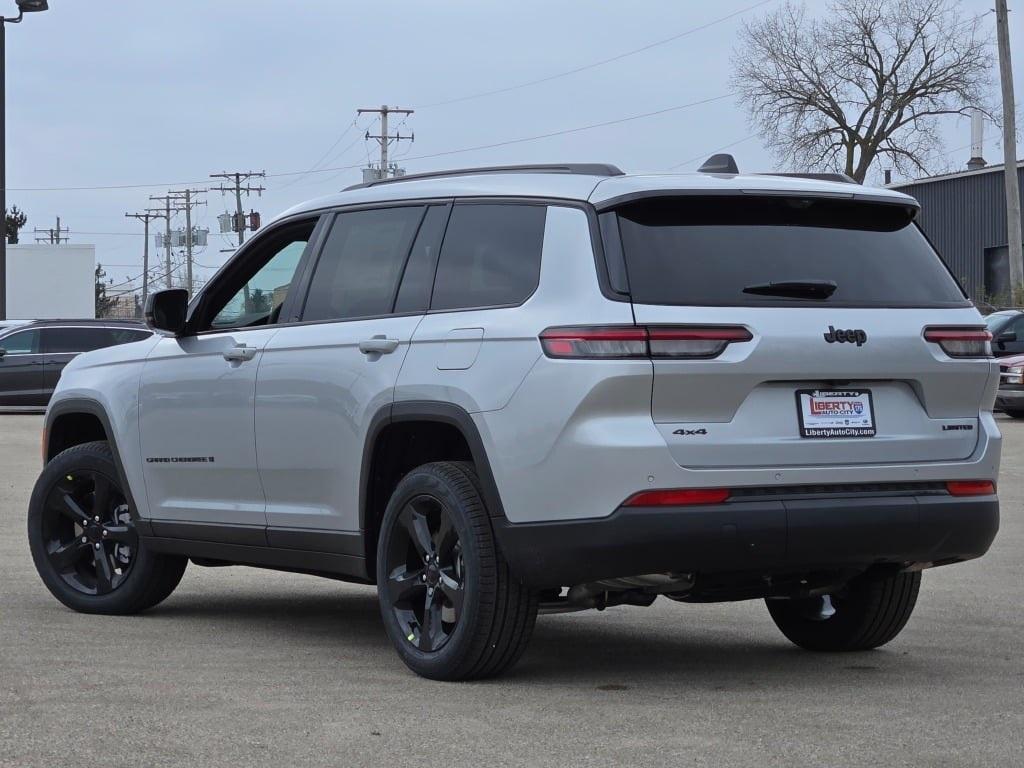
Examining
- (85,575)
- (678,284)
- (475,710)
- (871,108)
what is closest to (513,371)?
(678,284)

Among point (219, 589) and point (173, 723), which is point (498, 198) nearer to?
point (173, 723)

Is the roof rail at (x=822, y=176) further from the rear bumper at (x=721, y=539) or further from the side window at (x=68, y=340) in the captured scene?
the side window at (x=68, y=340)

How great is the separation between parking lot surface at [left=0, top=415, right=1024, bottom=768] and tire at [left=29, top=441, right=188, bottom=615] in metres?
0.13

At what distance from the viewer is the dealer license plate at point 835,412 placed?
5895 millimetres

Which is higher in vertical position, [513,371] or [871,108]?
[871,108]

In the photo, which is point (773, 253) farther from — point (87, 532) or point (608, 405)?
point (87, 532)

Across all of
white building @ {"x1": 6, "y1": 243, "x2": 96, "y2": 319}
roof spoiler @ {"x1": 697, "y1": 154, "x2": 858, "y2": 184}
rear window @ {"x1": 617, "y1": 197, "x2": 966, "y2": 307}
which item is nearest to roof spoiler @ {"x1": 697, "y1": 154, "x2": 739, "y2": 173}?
roof spoiler @ {"x1": 697, "y1": 154, "x2": 858, "y2": 184}

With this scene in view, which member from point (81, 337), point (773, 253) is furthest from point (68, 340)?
point (773, 253)

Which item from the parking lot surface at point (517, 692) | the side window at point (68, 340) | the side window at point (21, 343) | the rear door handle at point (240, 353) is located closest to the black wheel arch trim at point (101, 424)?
the parking lot surface at point (517, 692)

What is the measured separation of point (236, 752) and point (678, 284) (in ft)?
6.88

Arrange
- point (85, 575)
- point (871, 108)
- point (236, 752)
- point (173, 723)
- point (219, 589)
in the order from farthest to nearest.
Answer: point (871, 108) < point (219, 589) < point (85, 575) < point (173, 723) < point (236, 752)

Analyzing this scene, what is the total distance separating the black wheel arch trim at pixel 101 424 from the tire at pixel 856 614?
2886 mm

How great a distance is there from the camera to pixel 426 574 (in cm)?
629

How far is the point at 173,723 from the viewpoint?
5.43 m
